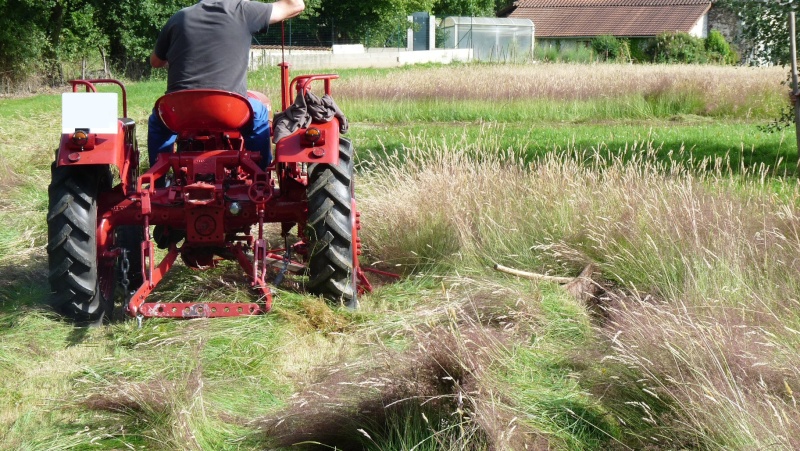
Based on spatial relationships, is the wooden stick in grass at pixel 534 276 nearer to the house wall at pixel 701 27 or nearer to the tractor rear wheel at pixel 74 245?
the tractor rear wheel at pixel 74 245

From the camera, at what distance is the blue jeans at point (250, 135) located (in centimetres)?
609

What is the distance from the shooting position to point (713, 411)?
334 centimetres

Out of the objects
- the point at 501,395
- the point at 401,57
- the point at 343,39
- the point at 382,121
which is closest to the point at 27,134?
the point at 382,121

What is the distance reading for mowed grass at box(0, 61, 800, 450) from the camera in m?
3.63

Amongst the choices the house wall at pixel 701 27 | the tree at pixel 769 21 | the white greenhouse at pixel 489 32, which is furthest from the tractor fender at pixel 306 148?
the house wall at pixel 701 27

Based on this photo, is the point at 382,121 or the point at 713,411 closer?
the point at 713,411

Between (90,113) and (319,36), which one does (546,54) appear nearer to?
(319,36)

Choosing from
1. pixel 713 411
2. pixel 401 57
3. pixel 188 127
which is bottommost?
pixel 401 57

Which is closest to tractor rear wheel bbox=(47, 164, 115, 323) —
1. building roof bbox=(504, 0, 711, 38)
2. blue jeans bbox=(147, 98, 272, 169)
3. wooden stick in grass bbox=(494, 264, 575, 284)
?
blue jeans bbox=(147, 98, 272, 169)

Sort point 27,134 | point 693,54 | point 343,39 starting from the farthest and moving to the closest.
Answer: point 343,39
point 693,54
point 27,134

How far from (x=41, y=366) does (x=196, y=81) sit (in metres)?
1.82

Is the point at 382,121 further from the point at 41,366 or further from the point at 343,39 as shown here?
the point at 343,39

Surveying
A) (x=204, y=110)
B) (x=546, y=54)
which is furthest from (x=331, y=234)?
(x=546, y=54)

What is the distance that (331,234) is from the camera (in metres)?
5.53
